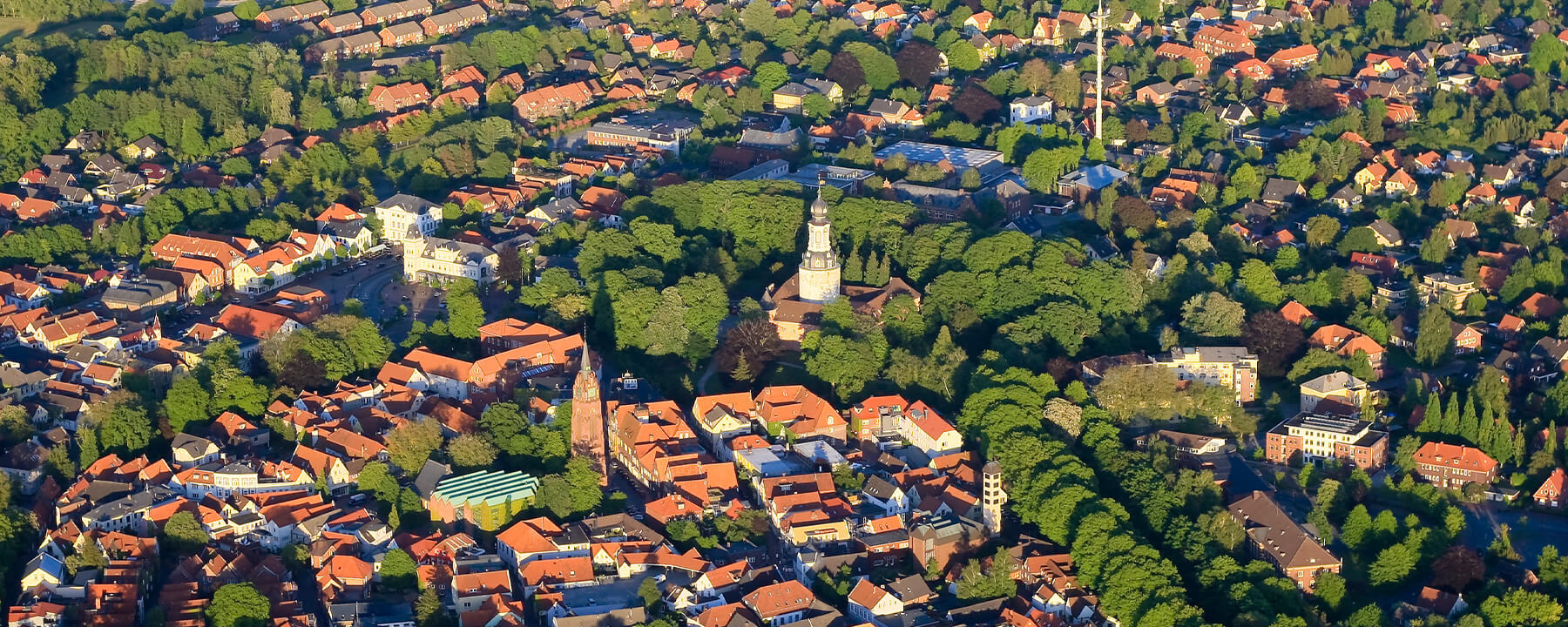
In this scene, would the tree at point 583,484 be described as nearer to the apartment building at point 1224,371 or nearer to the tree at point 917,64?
the apartment building at point 1224,371

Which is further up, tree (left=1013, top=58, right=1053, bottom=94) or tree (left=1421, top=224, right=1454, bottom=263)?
tree (left=1013, top=58, right=1053, bottom=94)

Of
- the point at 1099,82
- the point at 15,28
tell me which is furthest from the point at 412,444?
the point at 15,28

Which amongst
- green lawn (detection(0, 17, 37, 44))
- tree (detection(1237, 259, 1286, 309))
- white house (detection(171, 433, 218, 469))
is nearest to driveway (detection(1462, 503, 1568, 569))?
tree (detection(1237, 259, 1286, 309))

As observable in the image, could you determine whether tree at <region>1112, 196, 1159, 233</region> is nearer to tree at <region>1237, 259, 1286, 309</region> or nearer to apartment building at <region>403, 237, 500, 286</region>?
tree at <region>1237, 259, 1286, 309</region>

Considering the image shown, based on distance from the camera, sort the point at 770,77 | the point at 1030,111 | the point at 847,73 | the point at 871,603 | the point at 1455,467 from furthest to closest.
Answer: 1. the point at 847,73
2. the point at 770,77
3. the point at 1030,111
4. the point at 1455,467
5. the point at 871,603

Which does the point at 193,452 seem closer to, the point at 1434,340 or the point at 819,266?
the point at 819,266

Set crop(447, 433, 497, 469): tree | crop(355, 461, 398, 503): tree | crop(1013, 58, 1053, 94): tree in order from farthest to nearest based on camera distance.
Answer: crop(1013, 58, 1053, 94): tree < crop(447, 433, 497, 469): tree < crop(355, 461, 398, 503): tree
